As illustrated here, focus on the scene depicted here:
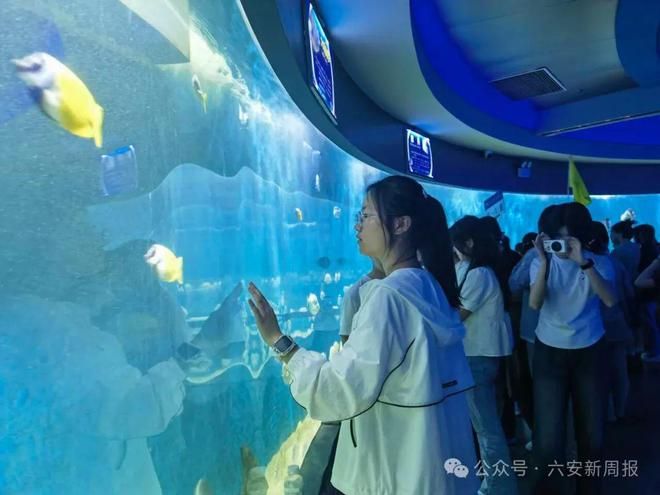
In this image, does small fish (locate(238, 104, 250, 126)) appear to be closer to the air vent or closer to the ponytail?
the ponytail

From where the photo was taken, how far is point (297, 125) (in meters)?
4.00

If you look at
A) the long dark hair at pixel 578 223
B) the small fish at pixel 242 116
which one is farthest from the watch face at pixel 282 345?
the long dark hair at pixel 578 223

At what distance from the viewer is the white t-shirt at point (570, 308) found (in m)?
2.75

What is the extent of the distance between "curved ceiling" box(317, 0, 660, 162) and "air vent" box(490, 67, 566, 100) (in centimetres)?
7

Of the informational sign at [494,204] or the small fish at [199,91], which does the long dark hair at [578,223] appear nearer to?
the small fish at [199,91]

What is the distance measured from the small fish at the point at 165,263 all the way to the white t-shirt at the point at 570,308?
2.03 metres

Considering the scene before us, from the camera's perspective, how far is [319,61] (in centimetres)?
Result: 345

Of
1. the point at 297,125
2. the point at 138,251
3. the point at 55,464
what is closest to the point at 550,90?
the point at 297,125

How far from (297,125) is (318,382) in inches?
118

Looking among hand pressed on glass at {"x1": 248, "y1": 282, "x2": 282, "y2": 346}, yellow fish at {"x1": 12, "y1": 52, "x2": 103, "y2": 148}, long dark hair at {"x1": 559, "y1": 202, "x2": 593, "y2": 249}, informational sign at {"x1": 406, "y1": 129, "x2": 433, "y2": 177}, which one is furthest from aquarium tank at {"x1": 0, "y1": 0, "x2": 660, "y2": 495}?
informational sign at {"x1": 406, "y1": 129, "x2": 433, "y2": 177}

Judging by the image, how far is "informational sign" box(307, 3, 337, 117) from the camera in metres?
3.24

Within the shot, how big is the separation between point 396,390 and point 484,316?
1893 millimetres

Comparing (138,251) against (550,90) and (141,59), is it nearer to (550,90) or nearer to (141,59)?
(141,59)

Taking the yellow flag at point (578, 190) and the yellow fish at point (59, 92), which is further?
the yellow flag at point (578, 190)
